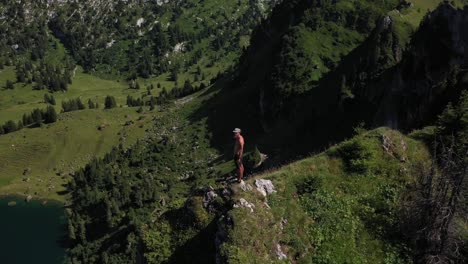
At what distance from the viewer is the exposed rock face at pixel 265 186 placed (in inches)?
1170

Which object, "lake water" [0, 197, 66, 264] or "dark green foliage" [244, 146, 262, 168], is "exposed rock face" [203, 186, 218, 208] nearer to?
"dark green foliage" [244, 146, 262, 168]

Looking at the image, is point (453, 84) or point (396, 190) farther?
point (453, 84)

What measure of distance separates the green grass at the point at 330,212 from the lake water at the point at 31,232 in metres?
131

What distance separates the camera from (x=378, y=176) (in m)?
32.8

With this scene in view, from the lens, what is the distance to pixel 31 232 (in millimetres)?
165500

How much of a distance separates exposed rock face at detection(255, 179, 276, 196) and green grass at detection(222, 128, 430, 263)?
0.40 m

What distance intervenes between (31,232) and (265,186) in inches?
6228

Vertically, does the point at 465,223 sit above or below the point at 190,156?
above

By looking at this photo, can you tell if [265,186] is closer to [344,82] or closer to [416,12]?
[344,82]

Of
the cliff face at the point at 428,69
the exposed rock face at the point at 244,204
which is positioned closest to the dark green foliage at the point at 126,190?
the cliff face at the point at 428,69

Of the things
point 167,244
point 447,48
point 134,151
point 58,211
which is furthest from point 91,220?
point 167,244

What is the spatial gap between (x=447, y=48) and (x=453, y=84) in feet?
60.0

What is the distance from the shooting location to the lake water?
14700cm

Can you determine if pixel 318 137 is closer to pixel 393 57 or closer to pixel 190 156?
pixel 393 57
